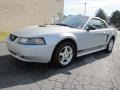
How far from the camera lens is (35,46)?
4418mm

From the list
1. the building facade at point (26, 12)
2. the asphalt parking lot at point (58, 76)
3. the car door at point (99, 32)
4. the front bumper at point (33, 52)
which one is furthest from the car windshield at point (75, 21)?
the building facade at point (26, 12)

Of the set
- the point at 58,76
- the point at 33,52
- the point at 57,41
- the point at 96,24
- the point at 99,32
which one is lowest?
the point at 58,76

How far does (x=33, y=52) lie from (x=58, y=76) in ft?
2.69

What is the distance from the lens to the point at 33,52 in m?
4.39

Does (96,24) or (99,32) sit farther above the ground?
(96,24)

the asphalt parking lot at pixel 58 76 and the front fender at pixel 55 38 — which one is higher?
the front fender at pixel 55 38

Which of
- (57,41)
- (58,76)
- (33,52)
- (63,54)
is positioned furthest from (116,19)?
(33,52)

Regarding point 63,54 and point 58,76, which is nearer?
point 58,76

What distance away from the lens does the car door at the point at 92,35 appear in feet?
18.3

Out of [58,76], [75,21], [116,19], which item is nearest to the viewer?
[58,76]

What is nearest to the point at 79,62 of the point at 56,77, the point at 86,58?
the point at 86,58

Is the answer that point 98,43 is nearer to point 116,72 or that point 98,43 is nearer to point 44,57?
point 116,72

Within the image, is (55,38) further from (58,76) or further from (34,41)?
(58,76)

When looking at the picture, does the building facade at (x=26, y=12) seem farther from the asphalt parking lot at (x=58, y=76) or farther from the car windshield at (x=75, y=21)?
the asphalt parking lot at (x=58, y=76)
